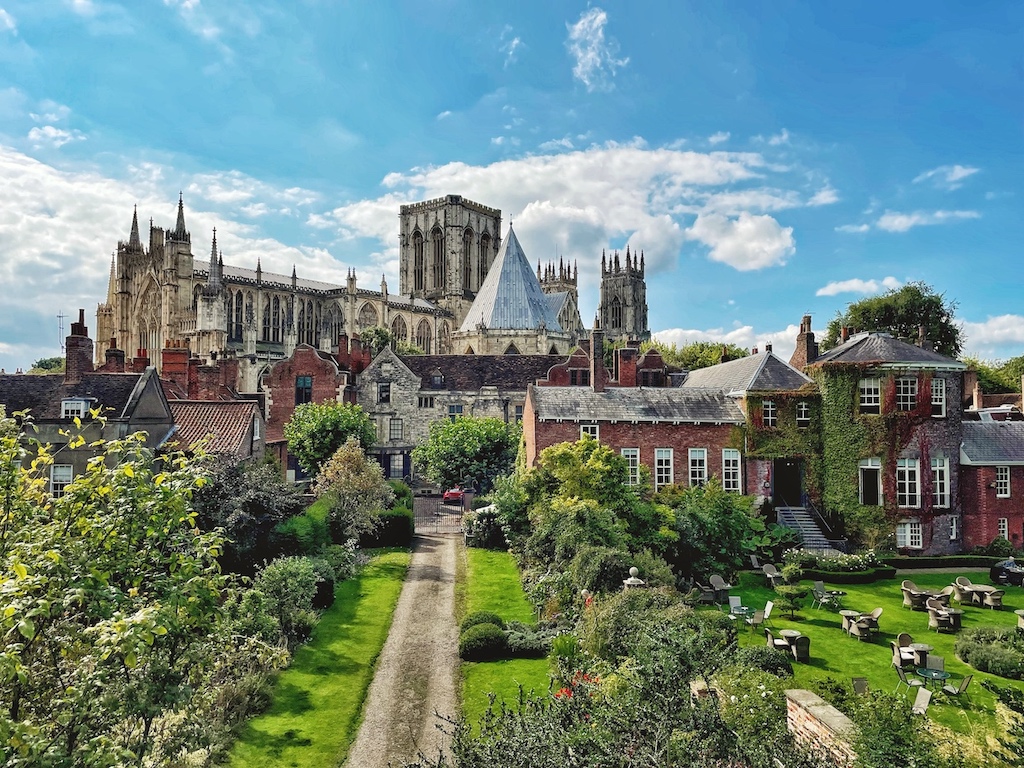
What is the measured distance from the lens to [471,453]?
41781mm

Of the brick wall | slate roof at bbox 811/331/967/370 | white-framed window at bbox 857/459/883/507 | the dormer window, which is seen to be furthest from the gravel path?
slate roof at bbox 811/331/967/370

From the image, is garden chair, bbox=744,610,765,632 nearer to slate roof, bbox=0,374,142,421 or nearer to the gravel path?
the gravel path

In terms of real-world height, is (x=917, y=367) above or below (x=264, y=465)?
above

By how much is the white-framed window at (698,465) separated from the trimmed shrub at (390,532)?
1421 cm

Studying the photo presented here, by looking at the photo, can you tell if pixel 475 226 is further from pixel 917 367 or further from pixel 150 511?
pixel 150 511

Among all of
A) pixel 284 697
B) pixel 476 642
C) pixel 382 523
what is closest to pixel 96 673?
pixel 284 697

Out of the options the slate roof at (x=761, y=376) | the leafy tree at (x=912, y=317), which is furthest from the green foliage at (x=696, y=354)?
the slate roof at (x=761, y=376)

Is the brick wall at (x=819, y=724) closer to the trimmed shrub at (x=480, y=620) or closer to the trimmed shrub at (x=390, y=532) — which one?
the trimmed shrub at (x=480, y=620)

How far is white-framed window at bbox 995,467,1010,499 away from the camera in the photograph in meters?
35.8

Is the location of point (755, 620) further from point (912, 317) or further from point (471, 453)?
point (912, 317)

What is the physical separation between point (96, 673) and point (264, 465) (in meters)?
23.4

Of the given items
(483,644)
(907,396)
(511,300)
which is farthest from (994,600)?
(511,300)

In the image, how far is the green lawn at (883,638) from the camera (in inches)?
660

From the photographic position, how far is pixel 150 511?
28.8ft
